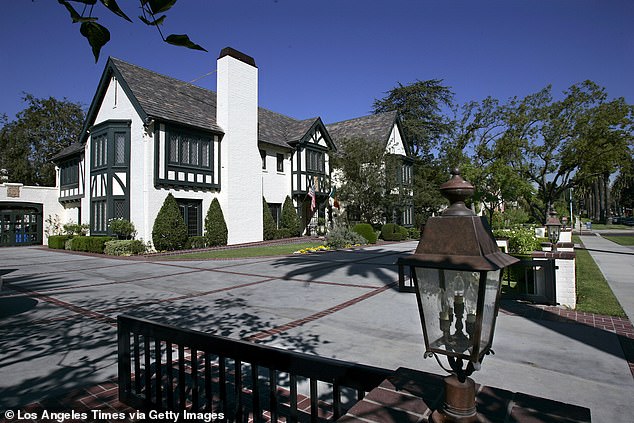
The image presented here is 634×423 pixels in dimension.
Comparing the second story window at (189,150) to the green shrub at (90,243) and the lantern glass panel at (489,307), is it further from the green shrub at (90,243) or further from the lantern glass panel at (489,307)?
the lantern glass panel at (489,307)

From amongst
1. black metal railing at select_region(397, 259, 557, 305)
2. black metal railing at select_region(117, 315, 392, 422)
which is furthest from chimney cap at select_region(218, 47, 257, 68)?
black metal railing at select_region(117, 315, 392, 422)

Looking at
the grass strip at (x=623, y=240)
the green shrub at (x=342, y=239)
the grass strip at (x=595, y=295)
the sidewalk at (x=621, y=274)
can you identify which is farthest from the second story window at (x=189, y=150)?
the grass strip at (x=623, y=240)

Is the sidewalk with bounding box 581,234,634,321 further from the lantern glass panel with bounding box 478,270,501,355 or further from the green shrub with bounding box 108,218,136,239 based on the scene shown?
the green shrub with bounding box 108,218,136,239

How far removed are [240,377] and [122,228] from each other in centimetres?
1796

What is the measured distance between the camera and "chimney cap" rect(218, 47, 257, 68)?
73.4ft

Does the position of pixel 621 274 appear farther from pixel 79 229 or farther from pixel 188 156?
pixel 79 229

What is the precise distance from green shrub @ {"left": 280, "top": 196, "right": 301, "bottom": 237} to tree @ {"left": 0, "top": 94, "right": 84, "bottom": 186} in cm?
2466

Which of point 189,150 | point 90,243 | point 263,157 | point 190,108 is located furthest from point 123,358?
point 263,157

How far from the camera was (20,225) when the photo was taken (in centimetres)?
2636

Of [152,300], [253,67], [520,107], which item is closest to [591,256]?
[520,107]

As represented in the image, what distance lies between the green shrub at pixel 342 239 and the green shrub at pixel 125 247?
9.30 metres

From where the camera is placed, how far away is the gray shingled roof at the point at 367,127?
31.5 m

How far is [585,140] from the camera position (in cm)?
2058

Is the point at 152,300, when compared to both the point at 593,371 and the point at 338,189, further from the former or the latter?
the point at 338,189
